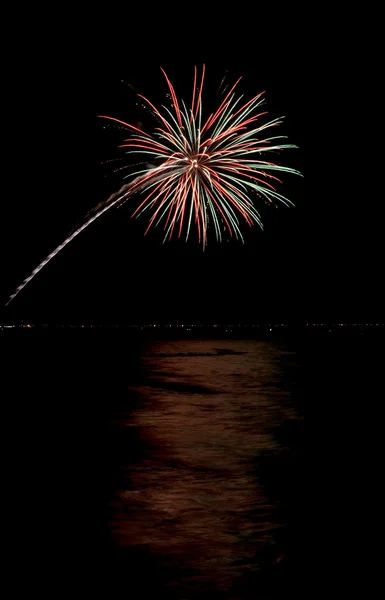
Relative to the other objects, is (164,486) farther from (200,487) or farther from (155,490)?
(200,487)

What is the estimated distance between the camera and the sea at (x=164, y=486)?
5398 mm

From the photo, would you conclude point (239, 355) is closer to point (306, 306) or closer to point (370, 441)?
point (370, 441)

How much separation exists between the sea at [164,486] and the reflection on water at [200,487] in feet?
0.06

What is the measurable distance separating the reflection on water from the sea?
2 centimetres

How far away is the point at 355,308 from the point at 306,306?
5507 millimetres

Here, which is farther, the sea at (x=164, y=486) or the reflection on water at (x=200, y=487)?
the reflection on water at (x=200, y=487)

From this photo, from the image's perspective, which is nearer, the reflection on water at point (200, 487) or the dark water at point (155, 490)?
the dark water at point (155, 490)

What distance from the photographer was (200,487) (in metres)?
7.95

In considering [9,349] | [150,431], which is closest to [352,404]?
[150,431]

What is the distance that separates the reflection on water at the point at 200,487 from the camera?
18.2ft

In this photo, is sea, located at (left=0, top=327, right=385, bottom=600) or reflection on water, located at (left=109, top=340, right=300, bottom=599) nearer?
sea, located at (left=0, top=327, right=385, bottom=600)

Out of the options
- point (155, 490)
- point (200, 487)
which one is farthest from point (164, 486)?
point (200, 487)

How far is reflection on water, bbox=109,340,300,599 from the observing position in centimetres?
555

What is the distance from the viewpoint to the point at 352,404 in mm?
15000
